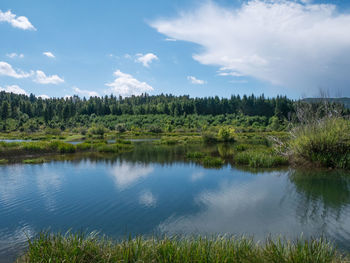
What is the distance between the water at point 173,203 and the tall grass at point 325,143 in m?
1.57

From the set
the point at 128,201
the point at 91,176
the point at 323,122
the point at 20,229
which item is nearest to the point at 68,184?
the point at 91,176

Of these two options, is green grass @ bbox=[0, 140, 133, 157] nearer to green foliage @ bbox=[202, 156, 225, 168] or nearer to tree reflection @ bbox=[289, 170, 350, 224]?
green foliage @ bbox=[202, 156, 225, 168]

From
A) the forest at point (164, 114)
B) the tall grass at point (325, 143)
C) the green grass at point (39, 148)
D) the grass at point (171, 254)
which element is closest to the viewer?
the grass at point (171, 254)

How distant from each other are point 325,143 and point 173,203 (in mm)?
13161

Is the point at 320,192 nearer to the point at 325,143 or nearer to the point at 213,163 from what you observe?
the point at 325,143

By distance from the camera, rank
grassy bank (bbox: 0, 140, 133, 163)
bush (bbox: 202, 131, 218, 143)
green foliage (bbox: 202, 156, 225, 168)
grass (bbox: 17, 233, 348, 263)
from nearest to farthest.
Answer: grass (bbox: 17, 233, 348, 263) → green foliage (bbox: 202, 156, 225, 168) → grassy bank (bbox: 0, 140, 133, 163) → bush (bbox: 202, 131, 218, 143)

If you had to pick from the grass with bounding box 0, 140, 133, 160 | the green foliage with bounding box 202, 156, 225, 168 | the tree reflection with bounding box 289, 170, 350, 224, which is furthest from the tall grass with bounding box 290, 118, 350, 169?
the grass with bounding box 0, 140, 133, 160

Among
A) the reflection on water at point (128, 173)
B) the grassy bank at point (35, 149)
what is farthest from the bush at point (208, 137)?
the reflection on water at point (128, 173)

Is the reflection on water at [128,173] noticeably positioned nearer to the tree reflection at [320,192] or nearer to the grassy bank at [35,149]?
the grassy bank at [35,149]

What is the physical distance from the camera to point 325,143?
704 inches

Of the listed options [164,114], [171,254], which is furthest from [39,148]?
[164,114]

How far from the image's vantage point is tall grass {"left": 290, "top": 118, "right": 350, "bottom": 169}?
17422 millimetres

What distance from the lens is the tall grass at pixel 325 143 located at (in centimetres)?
1742

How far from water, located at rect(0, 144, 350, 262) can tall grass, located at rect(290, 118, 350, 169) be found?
1.57m
